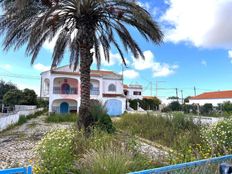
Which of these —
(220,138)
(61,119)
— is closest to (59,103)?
(61,119)

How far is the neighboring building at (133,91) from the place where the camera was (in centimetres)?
4869

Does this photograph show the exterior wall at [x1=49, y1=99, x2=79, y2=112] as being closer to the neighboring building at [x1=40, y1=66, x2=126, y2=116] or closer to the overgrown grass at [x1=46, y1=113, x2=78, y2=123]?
the neighboring building at [x1=40, y1=66, x2=126, y2=116]

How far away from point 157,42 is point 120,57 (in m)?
2.78

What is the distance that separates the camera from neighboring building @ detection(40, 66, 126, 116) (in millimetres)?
31312

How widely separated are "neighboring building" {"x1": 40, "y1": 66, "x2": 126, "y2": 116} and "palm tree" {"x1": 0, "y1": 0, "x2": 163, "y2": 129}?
62.7 ft

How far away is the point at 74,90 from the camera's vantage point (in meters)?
34.0

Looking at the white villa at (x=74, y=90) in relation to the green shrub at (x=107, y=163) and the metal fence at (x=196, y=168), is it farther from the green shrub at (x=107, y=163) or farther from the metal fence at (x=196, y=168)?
the metal fence at (x=196, y=168)

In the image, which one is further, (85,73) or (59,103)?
(59,103)

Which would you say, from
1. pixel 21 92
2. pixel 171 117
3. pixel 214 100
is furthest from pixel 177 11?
pixel 214 100

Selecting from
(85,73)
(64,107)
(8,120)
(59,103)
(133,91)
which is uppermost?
(133,91)

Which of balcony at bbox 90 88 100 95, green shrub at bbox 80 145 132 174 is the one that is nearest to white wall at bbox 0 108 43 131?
green shrub at bbox 80 145 132 174

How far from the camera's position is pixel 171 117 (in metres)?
14.1

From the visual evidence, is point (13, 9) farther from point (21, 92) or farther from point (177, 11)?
point (21, 92)

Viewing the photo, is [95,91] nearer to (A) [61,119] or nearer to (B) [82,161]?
(A) [61,119]
